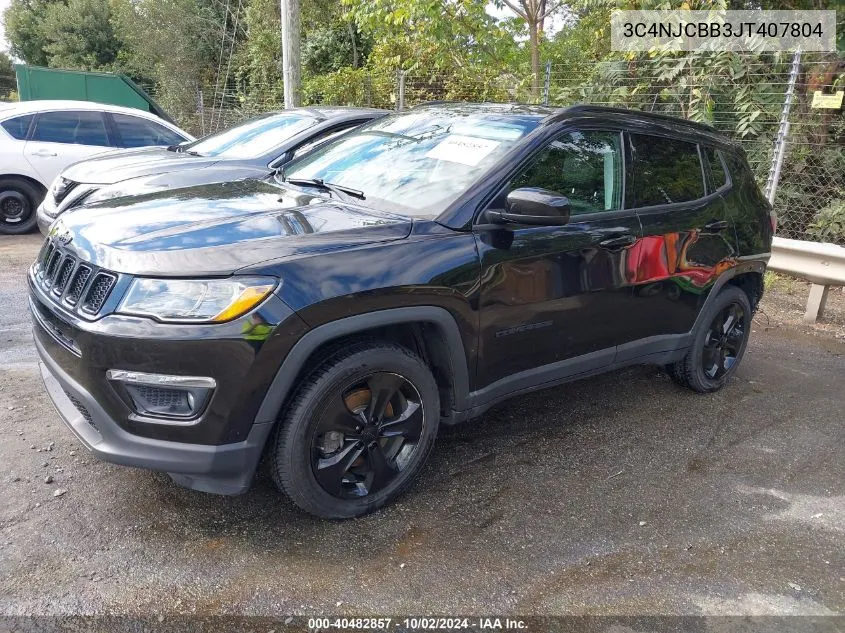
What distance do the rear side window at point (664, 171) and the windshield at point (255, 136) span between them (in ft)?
12.3

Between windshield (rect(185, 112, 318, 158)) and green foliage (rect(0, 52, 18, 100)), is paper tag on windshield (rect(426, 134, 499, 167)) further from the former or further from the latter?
green foliage (rect(0, 52, 18, 100))

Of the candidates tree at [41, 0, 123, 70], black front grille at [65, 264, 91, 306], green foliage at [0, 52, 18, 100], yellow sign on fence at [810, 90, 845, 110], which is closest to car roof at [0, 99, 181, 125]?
black front grille at [65, 264, 91, 306]

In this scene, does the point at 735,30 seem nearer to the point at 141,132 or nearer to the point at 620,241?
the point at 620,241

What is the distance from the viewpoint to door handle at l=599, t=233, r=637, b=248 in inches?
139

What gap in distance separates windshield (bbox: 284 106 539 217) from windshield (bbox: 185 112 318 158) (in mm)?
2718

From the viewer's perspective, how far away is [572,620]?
2.46 m

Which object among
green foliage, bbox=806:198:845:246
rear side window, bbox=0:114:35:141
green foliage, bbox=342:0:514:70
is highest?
green foliage, bbox=342:0:514:70

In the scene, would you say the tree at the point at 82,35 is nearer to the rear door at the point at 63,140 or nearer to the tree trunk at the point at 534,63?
the rear door at the point at 63,140

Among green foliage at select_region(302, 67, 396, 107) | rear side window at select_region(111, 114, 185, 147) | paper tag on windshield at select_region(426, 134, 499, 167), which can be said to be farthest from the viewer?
green foliage at select_region(302, 67, 396, 107)

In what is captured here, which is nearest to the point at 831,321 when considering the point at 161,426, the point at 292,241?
the point at 292,241

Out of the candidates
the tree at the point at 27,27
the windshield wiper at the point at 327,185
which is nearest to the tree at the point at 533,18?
the windshield wiper at the point at 327,185

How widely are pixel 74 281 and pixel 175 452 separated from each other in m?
0.79

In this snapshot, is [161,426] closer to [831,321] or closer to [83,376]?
[83,376]

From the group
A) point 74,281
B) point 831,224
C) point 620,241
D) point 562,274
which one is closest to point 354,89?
point 831,224
